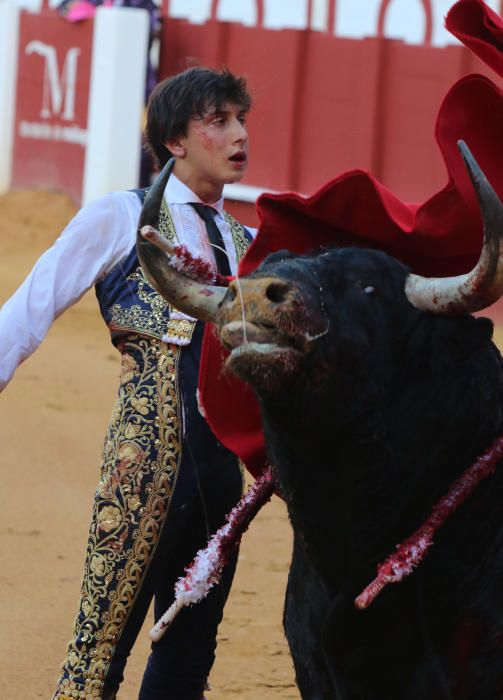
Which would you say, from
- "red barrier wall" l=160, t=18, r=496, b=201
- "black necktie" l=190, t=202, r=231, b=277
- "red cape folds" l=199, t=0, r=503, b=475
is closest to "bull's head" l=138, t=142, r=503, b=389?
"red cape folds" l=199, t=0, r=503, b=475

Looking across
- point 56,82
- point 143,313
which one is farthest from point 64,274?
point 56,82

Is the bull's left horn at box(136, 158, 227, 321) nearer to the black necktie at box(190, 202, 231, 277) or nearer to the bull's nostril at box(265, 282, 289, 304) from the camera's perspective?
the bull's nostril at box(265, 282, 289, 304)

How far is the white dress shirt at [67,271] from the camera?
3363 mm

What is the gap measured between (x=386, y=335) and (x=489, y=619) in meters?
0.56

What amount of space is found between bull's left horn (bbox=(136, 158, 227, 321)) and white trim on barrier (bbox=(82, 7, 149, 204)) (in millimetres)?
9743

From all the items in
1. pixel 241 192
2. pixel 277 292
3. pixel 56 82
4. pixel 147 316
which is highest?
pixel 277 292

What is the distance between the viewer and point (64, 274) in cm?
339

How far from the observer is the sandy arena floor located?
4512 millimetres

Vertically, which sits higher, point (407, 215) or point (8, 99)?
point (407, 215)

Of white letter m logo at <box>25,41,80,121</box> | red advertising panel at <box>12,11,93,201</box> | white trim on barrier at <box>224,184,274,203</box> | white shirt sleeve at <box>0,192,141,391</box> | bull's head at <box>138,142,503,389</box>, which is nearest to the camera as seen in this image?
bull's head at <box>138,142,503,389</box>

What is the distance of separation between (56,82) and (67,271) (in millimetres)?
10560

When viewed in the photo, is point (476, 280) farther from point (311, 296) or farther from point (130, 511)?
point (130, 511)

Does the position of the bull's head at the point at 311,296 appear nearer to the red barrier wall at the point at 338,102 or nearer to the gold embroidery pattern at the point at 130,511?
the gold embroidery pattern at the point at 130,511

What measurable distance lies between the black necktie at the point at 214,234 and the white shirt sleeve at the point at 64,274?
188mm
